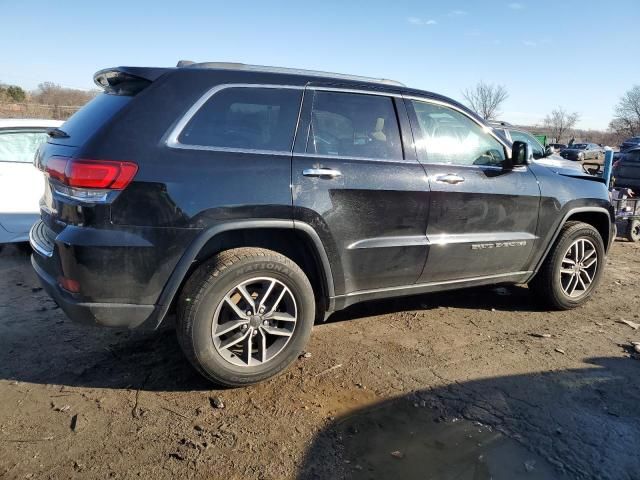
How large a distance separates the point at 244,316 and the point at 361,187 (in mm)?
1157

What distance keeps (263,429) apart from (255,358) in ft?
1.74

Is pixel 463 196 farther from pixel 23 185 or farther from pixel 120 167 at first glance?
pixel 23 185

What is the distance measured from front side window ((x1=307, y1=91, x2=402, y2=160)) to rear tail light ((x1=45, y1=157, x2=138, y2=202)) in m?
1.16

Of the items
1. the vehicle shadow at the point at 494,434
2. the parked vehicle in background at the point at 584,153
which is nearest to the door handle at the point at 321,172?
the vehicle shadow at the point at 494,434

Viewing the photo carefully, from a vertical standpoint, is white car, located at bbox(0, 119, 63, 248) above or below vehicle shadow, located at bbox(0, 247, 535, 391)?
above

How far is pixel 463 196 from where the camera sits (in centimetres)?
374

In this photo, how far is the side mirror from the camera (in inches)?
155

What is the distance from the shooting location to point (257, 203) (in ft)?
9.57

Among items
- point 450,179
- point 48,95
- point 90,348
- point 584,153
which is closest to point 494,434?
point 450,179

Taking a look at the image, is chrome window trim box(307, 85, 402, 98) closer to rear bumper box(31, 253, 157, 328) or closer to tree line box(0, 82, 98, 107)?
rear bumper box(31, 253, 157, 328)

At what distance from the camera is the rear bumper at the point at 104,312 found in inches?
107

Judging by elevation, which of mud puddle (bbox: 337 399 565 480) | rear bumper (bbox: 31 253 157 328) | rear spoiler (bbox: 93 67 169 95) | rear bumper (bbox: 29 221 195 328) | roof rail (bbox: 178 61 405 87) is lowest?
mud puddle (bbox: 337 399 565 480)

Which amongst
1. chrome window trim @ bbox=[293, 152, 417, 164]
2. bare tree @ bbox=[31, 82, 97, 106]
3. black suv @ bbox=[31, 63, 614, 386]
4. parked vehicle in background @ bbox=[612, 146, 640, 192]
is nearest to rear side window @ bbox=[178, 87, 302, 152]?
black suv @ bbox=[31, 63, 614, 386]

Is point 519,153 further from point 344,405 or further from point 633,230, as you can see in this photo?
point 633,230
